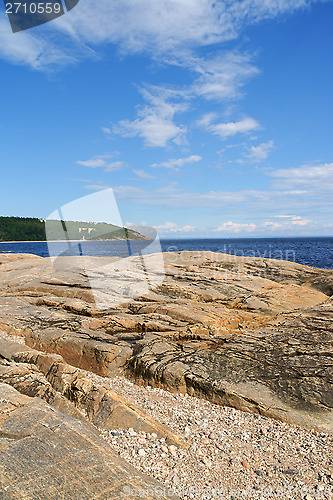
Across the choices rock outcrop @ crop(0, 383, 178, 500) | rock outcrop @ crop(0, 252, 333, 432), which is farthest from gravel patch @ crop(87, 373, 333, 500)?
rock outcrop @ crop(0, 383, 178, 500)

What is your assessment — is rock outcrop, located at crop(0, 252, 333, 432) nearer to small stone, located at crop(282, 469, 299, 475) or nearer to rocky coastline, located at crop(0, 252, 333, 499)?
rocky coastline, located at crop(0, 252, 333, 499)

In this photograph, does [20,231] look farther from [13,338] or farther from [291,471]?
[291,471]

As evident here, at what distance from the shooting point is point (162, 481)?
5.40 meters

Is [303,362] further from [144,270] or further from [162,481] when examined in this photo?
[144,270]

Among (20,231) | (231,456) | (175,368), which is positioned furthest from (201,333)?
Answer: (20,231)

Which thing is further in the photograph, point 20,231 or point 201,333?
point 20,231

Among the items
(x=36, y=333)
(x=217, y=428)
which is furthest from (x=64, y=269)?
(x=217, y=428)

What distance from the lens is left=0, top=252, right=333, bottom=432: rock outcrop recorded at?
861 centimetres

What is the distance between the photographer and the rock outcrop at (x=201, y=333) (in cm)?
861

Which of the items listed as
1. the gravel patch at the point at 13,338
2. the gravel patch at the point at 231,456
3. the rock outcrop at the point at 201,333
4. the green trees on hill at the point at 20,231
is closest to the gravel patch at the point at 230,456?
the gravel patch at the point at 231,456

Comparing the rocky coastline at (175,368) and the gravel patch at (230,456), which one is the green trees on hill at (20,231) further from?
the gravel patch at (230,456)

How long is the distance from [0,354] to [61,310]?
17.9ft

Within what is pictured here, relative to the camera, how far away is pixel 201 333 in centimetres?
1302

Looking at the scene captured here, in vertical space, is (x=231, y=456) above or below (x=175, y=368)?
below
